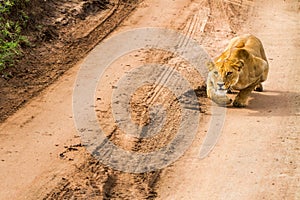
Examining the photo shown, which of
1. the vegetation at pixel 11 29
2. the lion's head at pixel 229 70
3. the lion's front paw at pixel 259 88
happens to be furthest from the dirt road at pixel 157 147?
the vegetation at pixel 11 29

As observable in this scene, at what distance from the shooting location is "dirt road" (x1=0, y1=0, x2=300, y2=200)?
7.63m

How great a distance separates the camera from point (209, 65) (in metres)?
9.82

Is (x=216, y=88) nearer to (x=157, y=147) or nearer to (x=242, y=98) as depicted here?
(x=242, y=98)

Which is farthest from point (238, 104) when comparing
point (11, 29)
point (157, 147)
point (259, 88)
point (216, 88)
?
point (11, 29)

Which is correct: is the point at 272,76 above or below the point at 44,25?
below

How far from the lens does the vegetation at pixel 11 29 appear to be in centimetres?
1083

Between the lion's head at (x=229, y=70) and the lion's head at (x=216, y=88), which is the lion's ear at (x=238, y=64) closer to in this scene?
the lion's head at (x=229, y=70)

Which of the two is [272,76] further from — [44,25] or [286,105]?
[44,25]

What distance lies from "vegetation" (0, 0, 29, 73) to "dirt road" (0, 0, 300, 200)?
112cm

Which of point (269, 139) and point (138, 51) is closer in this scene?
point (269, 139)

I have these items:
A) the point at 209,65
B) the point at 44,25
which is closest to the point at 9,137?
the point at 209,65

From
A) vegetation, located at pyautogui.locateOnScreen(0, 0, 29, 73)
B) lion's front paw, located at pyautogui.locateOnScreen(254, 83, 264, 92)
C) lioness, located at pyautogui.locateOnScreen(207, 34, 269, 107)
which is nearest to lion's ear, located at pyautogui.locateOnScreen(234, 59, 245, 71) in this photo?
lioness, located at pyautogui.locateOnScreen(207, 34, 269, 107)

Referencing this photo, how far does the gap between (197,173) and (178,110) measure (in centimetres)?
183

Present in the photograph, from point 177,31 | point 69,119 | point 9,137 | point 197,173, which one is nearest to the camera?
point 197,173
